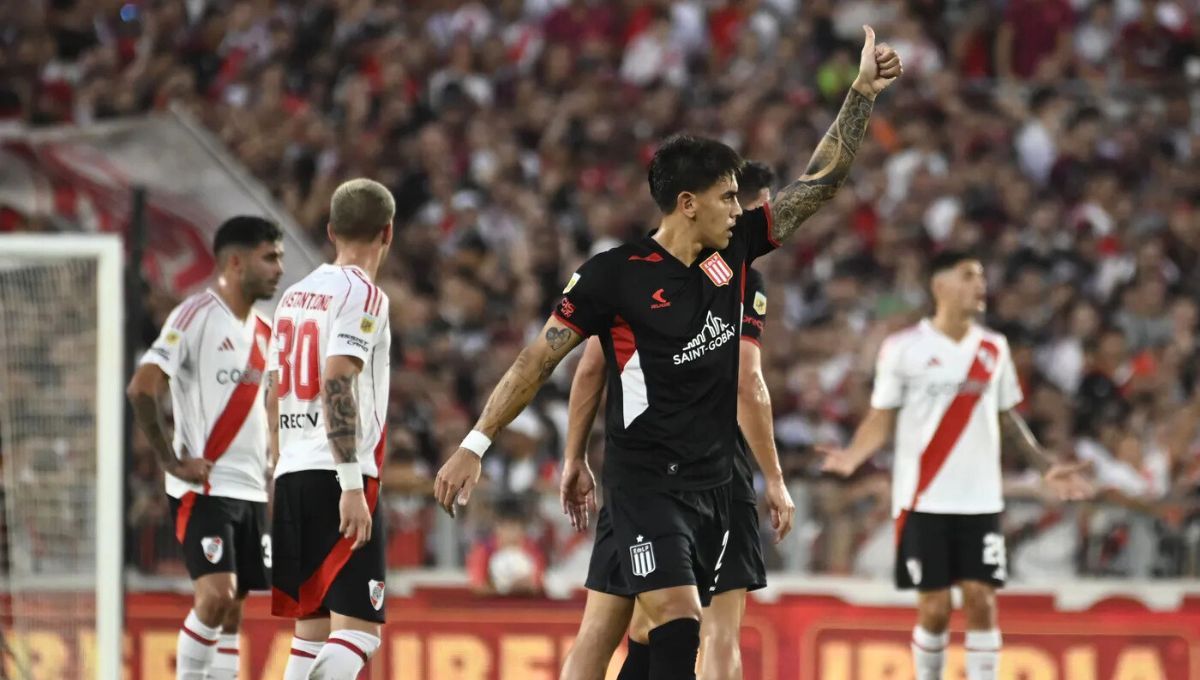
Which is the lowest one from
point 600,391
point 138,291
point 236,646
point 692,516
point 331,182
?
point 236,646

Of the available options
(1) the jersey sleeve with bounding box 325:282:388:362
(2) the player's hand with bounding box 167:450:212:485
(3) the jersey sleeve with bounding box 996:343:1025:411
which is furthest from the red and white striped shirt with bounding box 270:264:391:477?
(3) the jersey sleeve with bounding box 996:343:1025:411

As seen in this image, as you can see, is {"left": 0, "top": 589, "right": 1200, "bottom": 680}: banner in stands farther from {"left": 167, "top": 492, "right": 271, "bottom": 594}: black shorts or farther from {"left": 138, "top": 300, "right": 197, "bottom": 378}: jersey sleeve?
{"left": 138, "top": 300, "right": 197, "bottom": 378}: jersey sleeve

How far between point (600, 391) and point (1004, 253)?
911cm

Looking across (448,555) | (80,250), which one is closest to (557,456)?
(448,555)

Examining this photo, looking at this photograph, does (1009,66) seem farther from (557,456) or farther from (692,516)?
(692,516)

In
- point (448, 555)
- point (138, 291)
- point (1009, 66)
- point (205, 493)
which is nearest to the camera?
point (205, 493)

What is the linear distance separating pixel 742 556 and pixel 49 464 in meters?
4.86

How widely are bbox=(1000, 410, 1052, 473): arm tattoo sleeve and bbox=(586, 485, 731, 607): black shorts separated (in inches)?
137

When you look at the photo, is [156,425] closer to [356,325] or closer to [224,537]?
[224,537]

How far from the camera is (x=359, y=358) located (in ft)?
23.2

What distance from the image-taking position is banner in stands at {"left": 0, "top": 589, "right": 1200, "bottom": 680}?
10336 millimetres

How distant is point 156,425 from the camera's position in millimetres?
8422

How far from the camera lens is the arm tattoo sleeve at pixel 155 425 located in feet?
27.5

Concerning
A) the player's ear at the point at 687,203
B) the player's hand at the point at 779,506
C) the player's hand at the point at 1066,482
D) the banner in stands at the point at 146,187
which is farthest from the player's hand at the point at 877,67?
the banner in stands at the point at 146,187
